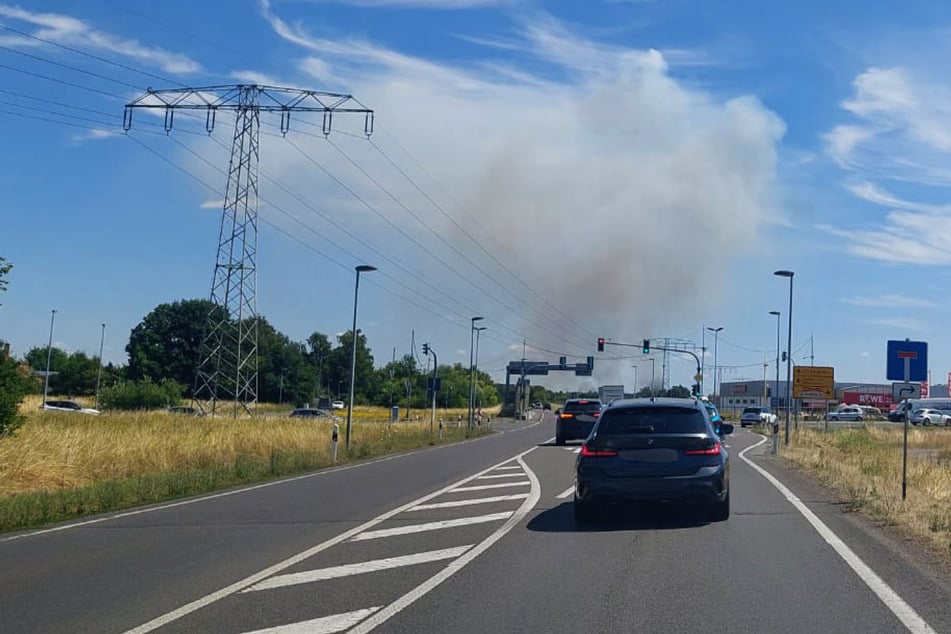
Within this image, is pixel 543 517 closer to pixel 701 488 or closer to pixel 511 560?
pixel 701 488

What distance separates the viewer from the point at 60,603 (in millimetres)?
8938

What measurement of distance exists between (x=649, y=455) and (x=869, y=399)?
136904mm

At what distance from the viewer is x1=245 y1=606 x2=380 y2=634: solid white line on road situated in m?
7.77

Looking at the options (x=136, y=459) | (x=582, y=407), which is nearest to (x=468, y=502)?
(x=136, y=459)

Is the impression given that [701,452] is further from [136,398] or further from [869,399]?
[869,399]

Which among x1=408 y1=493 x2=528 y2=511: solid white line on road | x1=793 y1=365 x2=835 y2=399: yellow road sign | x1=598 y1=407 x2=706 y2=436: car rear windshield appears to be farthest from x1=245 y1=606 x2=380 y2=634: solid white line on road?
x1=793 y1=365 x2=835 y2=399: yellow road sign

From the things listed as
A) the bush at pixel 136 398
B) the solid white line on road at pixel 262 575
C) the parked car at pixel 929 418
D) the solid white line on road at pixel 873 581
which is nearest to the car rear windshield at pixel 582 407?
the solid white line on road at pixel 262 575

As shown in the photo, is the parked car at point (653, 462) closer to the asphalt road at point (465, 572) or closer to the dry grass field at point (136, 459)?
the asphalt road at point (465, 572)

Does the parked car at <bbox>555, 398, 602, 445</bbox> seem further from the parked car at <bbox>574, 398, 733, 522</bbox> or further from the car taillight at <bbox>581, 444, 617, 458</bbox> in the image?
the car taillight at <bbox>581, 444, 617, 458</bbox>

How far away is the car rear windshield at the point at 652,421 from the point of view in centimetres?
1392

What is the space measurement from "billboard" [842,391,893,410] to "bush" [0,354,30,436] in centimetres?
13000

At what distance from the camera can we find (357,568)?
1059cm

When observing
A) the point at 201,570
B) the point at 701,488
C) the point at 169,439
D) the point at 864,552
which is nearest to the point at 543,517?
the point at 701,488

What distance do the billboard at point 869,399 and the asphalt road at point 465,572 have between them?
131m
